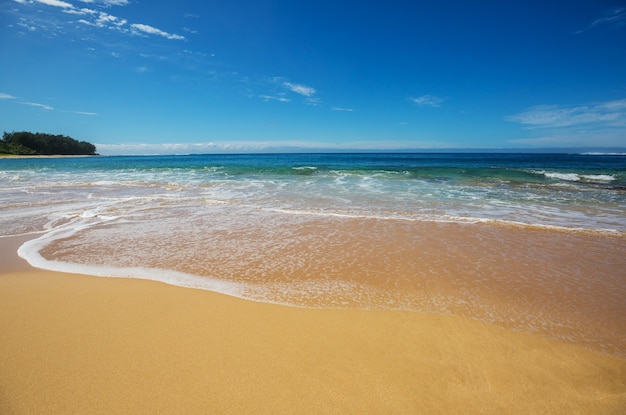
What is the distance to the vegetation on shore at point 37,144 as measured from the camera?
70875mm

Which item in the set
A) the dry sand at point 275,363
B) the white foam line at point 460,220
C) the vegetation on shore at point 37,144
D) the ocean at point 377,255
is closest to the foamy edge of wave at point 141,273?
the ocean at point 377,255

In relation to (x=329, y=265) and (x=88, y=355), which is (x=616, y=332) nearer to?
(x=329, y=265)

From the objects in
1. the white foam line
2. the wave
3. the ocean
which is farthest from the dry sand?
the wave

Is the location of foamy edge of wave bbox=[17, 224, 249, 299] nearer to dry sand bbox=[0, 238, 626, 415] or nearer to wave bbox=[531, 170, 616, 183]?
dry sand bbox=[0, 238, 626, 415]

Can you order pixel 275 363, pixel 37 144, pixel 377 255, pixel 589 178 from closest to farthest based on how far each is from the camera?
pixel 275 363 < pixel 377 255 < pixel 589 178 < pixel 37 144

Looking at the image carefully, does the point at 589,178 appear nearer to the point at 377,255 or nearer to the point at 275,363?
the point at 377,255

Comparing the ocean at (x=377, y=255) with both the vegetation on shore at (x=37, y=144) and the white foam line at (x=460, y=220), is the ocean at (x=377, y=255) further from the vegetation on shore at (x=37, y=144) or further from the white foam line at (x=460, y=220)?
the vegetation on shore at (x=37, y=144)

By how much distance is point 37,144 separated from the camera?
80.2m

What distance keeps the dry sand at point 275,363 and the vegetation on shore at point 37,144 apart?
300 ft

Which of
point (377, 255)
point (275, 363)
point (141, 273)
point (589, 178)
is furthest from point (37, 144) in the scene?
point (589, 178)

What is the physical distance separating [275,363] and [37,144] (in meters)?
109

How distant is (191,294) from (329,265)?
2.17m

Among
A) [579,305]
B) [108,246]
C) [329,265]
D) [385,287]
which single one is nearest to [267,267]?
[329,265]

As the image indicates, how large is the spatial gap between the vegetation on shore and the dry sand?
9151cm
